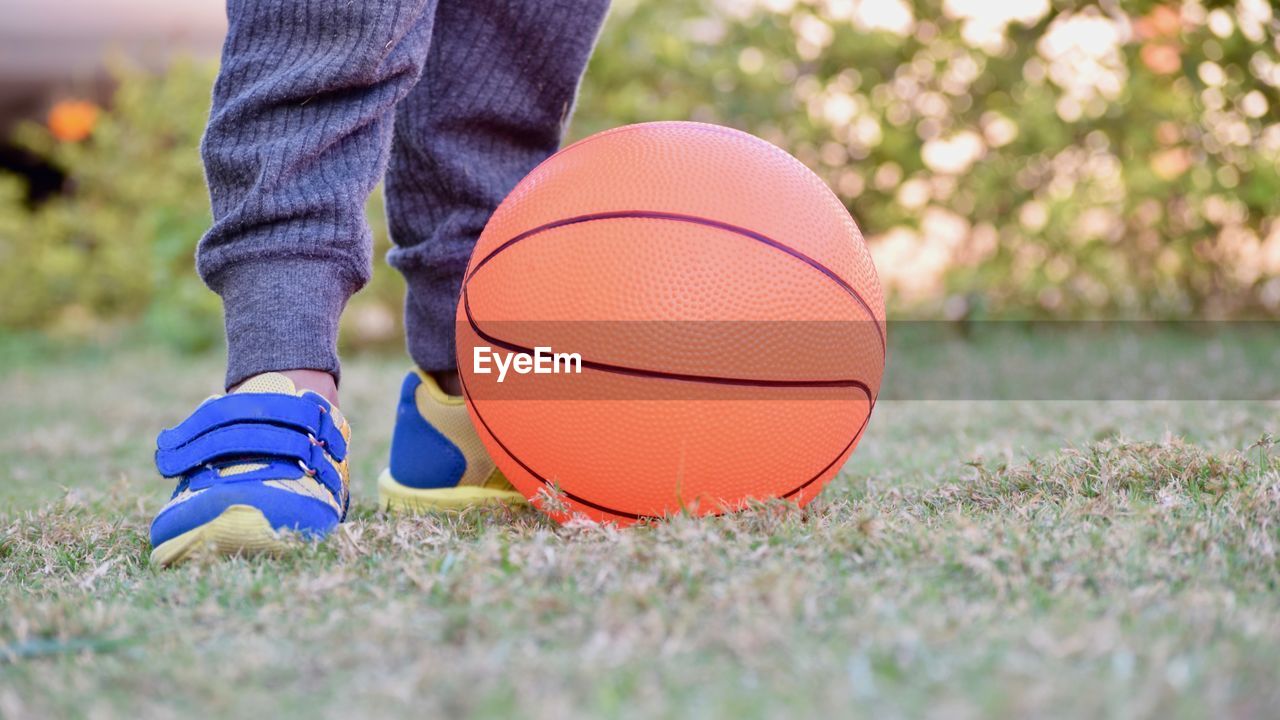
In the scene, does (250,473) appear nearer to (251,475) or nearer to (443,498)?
(251,475)

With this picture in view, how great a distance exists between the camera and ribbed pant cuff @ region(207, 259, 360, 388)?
1.72 metres

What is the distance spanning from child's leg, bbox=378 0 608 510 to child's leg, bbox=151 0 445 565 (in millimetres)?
315

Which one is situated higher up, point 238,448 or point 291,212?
point 291,212

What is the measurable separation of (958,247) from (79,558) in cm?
438

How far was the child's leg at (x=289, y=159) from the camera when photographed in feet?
5.62

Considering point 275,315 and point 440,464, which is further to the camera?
point 440,464

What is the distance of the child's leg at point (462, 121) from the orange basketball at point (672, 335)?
403 millimetres

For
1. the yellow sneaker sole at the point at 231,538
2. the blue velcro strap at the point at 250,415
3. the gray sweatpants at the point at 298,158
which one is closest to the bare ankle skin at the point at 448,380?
the gray sweatpants at the point at 298,158

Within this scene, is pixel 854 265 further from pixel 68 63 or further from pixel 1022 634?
pixel 68 63

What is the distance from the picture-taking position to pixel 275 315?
68.1 inches

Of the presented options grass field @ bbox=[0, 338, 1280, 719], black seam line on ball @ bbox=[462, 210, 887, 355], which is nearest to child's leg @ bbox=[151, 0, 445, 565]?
grass field @ bbox=[0, 338, 1280, 719]

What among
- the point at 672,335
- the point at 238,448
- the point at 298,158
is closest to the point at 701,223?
the point at 672,335

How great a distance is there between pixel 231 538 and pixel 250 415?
0.19 m

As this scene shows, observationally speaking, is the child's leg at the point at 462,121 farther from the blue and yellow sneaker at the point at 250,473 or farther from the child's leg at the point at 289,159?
the blue and yellow sneaker at the point at 250,473
